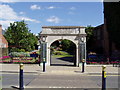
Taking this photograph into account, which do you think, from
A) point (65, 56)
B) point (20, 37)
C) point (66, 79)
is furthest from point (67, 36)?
point (65, 56)

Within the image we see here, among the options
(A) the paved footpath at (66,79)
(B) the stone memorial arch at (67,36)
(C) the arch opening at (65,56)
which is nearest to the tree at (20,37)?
(C) the arch opening at (65,56)

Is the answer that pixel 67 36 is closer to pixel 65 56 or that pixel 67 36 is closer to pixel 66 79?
pixel 66 79

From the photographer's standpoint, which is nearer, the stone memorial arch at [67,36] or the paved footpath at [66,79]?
the paved footpath at [66,79]

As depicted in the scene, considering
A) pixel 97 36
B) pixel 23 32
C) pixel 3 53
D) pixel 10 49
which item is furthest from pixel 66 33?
pixel 97 36

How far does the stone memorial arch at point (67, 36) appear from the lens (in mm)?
19750

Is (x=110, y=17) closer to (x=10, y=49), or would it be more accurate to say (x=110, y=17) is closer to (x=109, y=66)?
(x=109, y=66)

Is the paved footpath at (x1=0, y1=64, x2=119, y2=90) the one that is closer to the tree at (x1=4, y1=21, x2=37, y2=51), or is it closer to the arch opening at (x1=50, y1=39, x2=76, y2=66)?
the arch opening at (x1=50, y1=39, x2=76, y2=66)

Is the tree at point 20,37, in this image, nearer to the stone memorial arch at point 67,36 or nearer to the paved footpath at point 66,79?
the stone memorial arch at point 67,36

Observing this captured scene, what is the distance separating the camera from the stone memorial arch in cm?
1975

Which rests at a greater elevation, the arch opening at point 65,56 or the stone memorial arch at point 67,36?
the stone memorial arch at point 67,36

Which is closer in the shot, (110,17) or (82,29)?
(82,29)

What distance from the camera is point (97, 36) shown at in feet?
160

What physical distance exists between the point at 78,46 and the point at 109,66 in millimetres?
3749

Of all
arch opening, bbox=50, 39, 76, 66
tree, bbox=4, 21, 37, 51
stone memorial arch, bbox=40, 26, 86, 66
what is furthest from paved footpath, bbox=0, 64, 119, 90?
tree, bbox=4, 21, 37, 51
